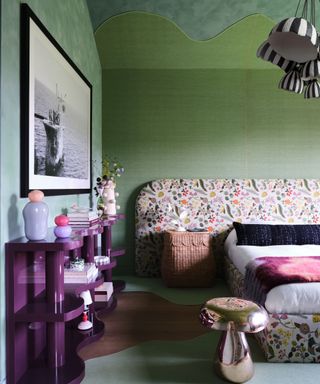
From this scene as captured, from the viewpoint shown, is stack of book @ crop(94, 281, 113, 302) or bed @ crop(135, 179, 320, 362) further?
bed @ crop(135, 179, 320, 362)

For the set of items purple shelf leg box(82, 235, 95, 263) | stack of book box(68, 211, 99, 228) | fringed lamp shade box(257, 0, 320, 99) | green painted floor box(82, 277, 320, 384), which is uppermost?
fringed lamp shade box(257, 0, 320, 99)

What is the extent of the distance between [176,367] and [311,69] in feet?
7.41

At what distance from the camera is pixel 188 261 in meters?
3.91

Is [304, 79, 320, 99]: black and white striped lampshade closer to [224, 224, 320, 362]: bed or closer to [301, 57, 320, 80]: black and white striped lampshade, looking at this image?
[301, 57, 320, 80]: black and white striped lampshade

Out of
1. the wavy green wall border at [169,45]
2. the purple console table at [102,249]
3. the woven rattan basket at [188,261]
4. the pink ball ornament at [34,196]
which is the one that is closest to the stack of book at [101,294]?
the purple console table at [102,249]

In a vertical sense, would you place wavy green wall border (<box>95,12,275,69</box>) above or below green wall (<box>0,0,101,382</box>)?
above

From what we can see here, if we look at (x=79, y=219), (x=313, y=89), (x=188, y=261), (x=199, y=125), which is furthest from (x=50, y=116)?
(x=199, y=125)

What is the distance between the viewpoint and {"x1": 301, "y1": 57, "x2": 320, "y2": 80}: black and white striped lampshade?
253 cm

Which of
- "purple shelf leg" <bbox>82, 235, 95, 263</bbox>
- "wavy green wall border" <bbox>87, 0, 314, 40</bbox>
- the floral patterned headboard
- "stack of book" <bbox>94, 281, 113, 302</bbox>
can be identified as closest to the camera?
"purple shelf leg" <bbox>82, 235, 95, 263</bbox>

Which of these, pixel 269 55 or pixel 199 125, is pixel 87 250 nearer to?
pixel 269 55

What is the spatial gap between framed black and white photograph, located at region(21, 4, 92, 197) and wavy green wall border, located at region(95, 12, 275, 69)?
977 millimetres

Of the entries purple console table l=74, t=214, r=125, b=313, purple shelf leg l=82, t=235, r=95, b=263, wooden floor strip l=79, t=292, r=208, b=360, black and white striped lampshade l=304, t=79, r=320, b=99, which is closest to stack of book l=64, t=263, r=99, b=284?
purple console table l=74, t=214, r=125, b=313

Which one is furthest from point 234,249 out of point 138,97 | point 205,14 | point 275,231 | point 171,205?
point 205,14

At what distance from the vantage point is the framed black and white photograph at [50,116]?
204cm
